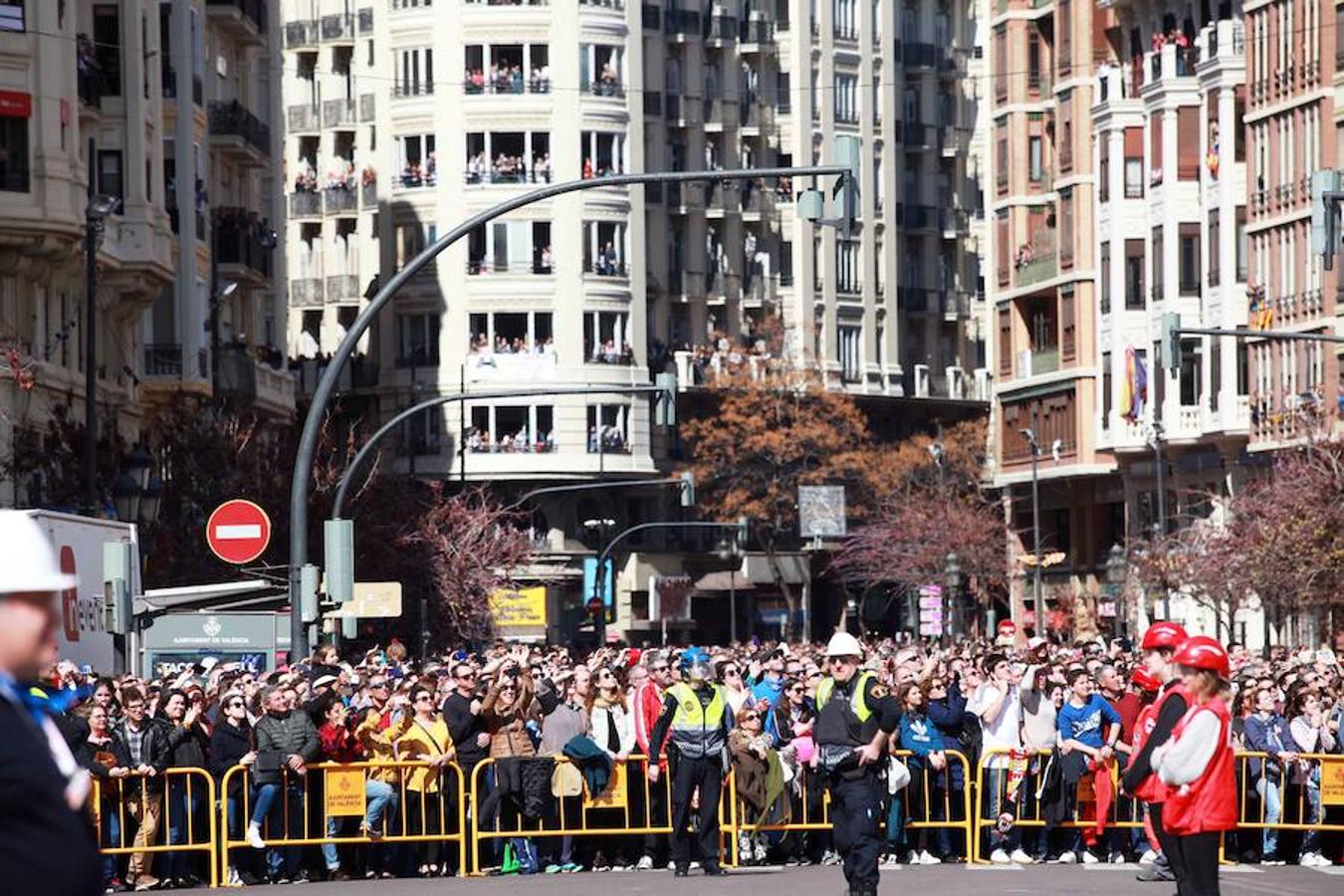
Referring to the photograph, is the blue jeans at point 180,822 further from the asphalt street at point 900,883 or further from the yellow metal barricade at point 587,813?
the yellow metal barricade at point 587,813

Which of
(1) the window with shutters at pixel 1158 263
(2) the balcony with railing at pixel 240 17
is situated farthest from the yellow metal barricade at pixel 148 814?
(1) the window with shutters at pixel 1158 263

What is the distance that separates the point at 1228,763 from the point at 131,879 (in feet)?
38.1

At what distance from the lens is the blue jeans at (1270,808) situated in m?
26.8

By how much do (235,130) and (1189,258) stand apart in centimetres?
2309

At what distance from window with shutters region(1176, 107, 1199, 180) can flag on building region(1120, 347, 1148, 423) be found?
16.8 feet

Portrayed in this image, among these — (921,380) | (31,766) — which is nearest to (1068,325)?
(921,380)

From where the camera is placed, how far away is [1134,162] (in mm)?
84188

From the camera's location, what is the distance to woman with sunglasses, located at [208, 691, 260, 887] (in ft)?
82.6

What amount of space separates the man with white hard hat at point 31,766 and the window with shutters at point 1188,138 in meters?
75.4

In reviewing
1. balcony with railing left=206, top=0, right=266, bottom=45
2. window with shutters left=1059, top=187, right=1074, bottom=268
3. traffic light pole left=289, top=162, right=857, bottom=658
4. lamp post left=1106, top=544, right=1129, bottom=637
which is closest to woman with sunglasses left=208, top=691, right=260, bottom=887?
traffic light pole left=289, top=162, right=857, bottom=658

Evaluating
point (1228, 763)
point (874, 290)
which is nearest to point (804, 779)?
point (1228, 763)

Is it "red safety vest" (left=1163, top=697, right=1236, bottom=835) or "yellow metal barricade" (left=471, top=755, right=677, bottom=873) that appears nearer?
"red safety vest" (left=1163, top=697, right=1236, bottom=835)

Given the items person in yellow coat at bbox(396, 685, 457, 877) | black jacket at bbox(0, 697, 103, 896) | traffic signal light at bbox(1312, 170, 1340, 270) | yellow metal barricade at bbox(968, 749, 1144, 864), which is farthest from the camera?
traffic signal light at bbox(1312, 170, 1340, 270)

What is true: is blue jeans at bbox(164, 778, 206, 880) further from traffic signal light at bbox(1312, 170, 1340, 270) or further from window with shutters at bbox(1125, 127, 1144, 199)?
window with shutters at bbox(1125, 127, 1144, 199)
